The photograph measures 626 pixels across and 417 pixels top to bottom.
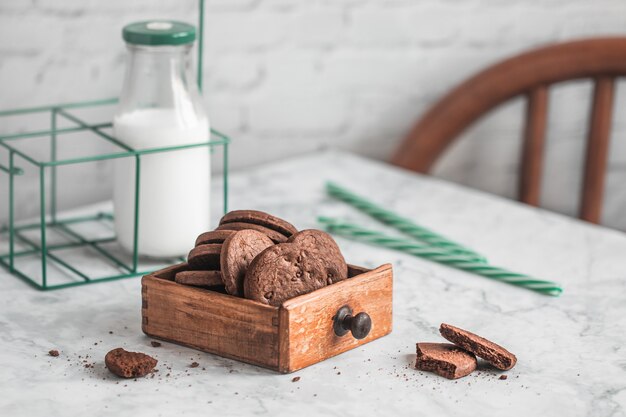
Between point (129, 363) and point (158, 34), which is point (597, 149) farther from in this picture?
point (129, 363)

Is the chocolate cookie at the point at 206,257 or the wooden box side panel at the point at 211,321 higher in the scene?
the chocolate cookie at the point at 206,257

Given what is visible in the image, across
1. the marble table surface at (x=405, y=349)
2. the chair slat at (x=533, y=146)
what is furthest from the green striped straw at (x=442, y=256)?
the chair slat at (x=533, y=146)

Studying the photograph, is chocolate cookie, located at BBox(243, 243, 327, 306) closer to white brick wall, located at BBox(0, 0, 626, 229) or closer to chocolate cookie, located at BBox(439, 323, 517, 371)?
chocolate cookie, located at BBox(439, 323, 517, 371)

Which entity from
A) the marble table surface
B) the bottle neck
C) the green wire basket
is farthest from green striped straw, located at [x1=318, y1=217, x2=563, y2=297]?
the bottle neck

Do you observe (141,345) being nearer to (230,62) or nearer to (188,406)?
(188,406)

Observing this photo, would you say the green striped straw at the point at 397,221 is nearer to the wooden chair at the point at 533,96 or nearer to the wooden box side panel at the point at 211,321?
the wooden chair at the point at 533,96

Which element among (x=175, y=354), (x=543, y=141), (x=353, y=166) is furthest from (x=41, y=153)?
(x=543, y=141)

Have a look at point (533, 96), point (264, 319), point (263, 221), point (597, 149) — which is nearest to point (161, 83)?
point (263, 221)
